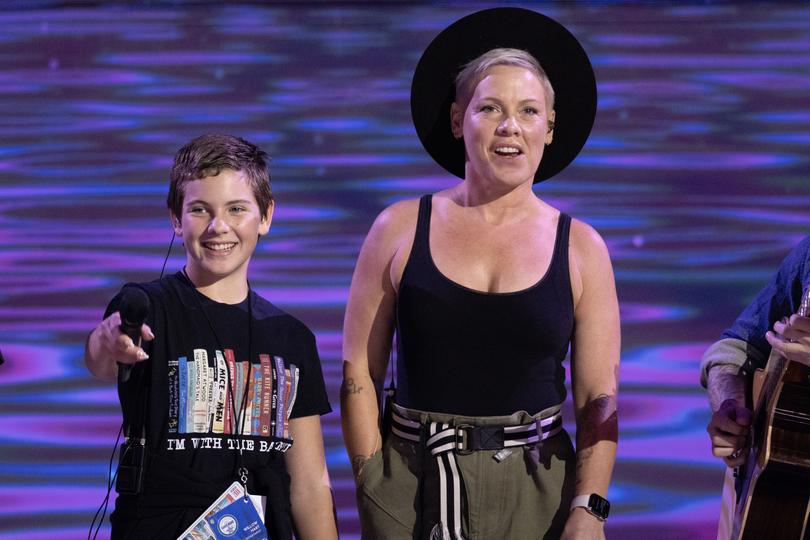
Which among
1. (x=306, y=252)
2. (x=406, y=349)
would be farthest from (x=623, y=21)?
(x=406, y=349)

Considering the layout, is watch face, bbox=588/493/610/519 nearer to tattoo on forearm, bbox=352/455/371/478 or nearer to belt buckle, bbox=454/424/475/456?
belt buckle, bbox=454/424/475/456

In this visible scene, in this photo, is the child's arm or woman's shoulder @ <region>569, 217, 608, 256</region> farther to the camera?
woman's shoulder @ <region>569, 217, 608, 256</region>

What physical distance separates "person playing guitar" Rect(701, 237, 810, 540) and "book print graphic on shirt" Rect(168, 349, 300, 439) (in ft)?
2.90

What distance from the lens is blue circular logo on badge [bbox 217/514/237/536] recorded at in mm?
1953

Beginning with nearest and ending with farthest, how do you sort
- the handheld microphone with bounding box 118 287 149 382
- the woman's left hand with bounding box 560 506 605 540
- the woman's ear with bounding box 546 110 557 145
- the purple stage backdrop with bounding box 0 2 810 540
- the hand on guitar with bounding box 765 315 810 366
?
the handheld microphone with bounding box 118 287 149 382 < the hand on guitar with bounding box 765 315 810 366 < the woman's left hand with bounding box 560 506 605 540 < the woman's ear with bounding box 546 110 557 145 < the purple stage backdrop with bounding box 0 2 810 540

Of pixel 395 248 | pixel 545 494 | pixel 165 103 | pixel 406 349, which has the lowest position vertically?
pixel 545 494

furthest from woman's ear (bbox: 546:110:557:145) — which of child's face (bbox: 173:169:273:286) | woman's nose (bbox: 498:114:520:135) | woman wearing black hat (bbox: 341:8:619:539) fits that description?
child's face (bbox: 173:169:273:286)

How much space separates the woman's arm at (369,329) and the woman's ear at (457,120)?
202 mm

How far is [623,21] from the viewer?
3.43 metres

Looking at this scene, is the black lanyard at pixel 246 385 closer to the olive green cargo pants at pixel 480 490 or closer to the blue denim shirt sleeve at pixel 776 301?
the olive green cargo pants at pixel 480 490

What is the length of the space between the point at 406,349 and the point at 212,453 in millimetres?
453

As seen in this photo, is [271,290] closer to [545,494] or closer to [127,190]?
[127,190]

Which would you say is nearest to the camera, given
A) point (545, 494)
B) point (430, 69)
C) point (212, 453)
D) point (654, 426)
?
point (212, 453)

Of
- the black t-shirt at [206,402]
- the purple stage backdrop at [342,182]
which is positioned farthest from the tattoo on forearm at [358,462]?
the purple stage backdrop at [342,182]
